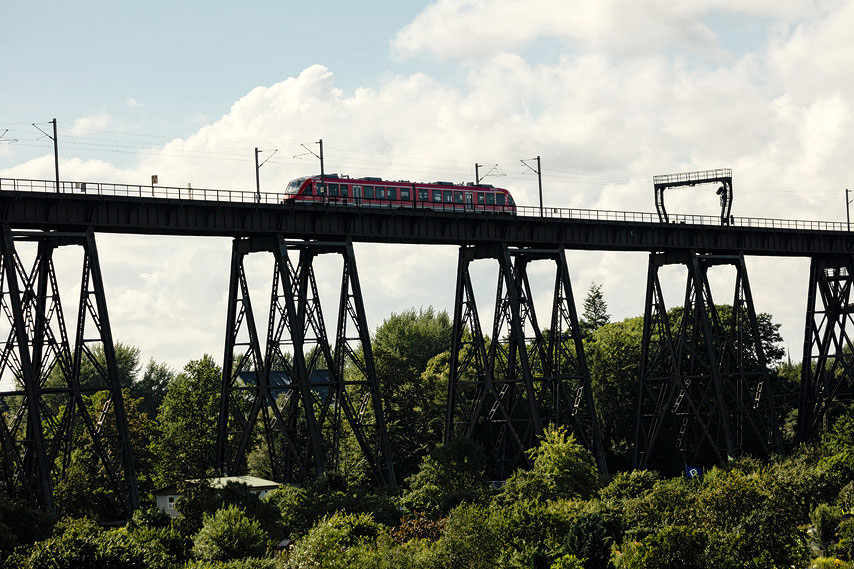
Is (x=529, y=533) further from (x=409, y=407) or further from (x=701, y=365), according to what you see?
(x=409, y=407)

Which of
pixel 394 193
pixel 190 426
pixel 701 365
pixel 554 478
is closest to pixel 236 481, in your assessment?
pixel 554 478

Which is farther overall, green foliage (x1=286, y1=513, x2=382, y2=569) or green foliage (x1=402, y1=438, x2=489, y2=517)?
green foliage (x1=402, y1=438, x2=489, y2=517)

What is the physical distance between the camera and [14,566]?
119 ft

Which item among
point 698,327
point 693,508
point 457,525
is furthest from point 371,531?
point 698,327

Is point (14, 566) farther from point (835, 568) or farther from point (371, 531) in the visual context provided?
point (835, 568)

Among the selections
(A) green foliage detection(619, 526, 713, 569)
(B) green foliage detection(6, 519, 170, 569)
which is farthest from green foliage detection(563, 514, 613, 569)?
(B) green foliage detection(6, 519, 170, 569)

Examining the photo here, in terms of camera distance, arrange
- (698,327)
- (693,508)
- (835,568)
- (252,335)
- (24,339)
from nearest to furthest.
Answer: (835,568)
(693,508)
(24,339)
(252,335)
(698,327)

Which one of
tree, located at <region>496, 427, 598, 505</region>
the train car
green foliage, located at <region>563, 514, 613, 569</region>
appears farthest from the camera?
the train car

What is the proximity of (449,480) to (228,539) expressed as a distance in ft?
50.7

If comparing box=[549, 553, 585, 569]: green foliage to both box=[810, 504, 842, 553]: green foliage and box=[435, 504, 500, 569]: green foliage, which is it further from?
box=[810, 504, 842, 553]: green foliage

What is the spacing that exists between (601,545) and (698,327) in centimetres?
3069

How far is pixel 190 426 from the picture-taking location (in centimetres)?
7425

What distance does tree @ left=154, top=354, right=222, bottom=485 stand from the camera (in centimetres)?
7294

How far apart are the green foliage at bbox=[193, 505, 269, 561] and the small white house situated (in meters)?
5.33
